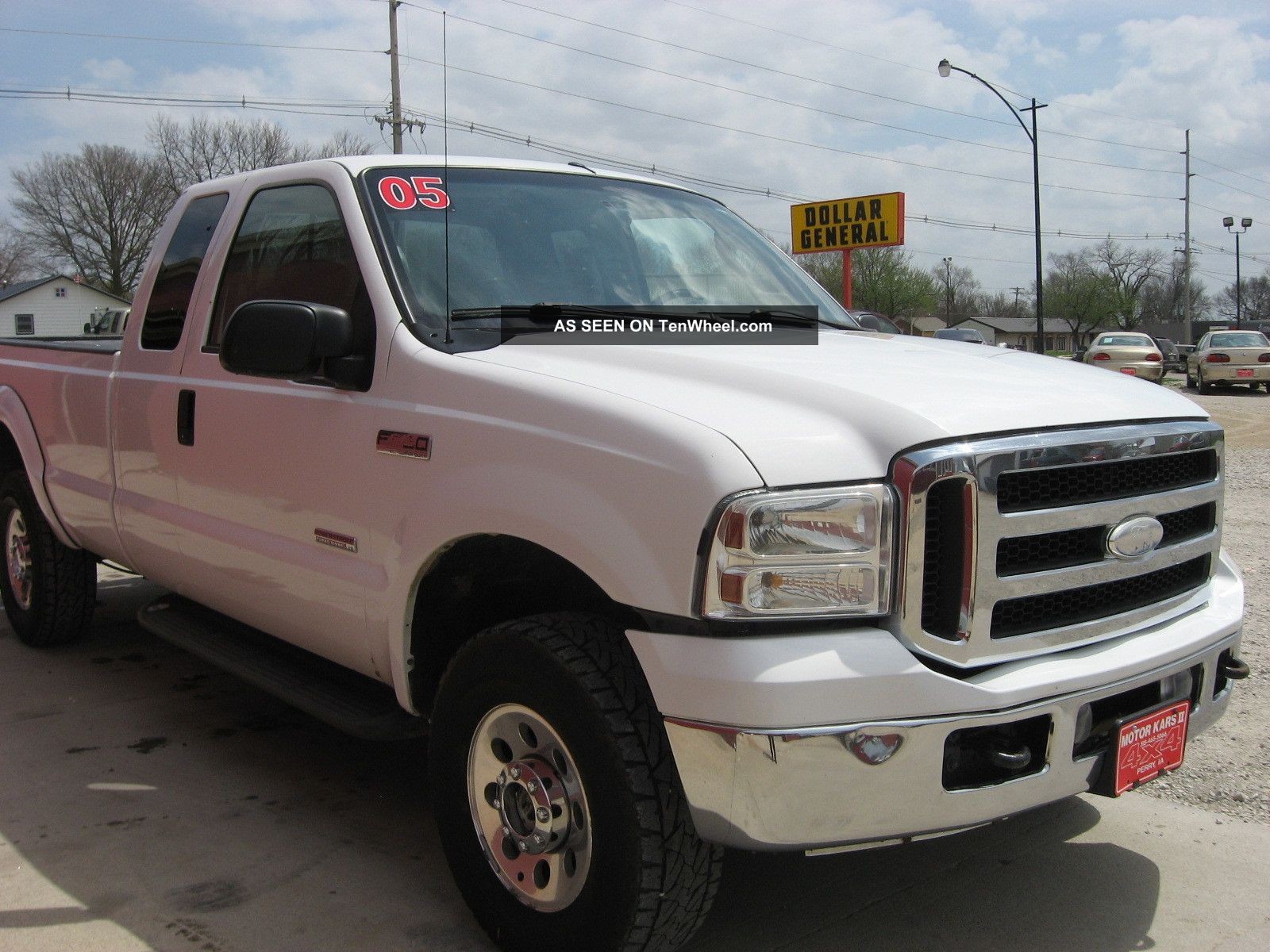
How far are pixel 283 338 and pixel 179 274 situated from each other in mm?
1637

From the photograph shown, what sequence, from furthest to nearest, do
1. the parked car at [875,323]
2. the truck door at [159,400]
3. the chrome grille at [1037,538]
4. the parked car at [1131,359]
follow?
the parked car at [1131,359] < the parked car at [875,323] < the truck door at [159,400] < the chrome grille at [1037,538]

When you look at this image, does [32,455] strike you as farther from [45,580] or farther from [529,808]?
[529,808]

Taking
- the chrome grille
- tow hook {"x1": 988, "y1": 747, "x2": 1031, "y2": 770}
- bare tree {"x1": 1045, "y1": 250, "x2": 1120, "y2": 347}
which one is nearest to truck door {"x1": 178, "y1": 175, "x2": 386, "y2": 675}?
the chrome grille

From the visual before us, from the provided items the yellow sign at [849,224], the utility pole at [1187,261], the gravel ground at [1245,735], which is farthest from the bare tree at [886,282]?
the gravel ground at [1245,735]

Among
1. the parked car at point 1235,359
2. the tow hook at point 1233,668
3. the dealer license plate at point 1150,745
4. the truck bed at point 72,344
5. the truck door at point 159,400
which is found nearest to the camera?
the dealer license plate at point 1150,745

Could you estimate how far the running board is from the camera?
125 inches

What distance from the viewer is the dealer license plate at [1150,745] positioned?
2516 millimetres

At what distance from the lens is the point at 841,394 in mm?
2457

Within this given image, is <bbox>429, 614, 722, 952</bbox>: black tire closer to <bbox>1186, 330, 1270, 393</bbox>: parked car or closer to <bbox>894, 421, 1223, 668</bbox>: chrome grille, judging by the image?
<bbox>894, 421, 1223, 668</bbox>: chrome grille

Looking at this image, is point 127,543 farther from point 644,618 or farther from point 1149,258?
point 1149,258

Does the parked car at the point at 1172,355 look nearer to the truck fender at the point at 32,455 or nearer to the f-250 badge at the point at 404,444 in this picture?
the truck fender at the point at 32,455

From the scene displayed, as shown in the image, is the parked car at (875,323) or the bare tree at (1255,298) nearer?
the parked car at (875,323)

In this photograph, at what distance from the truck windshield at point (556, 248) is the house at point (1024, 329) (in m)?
95.0

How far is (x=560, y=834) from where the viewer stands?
8.34 feet
